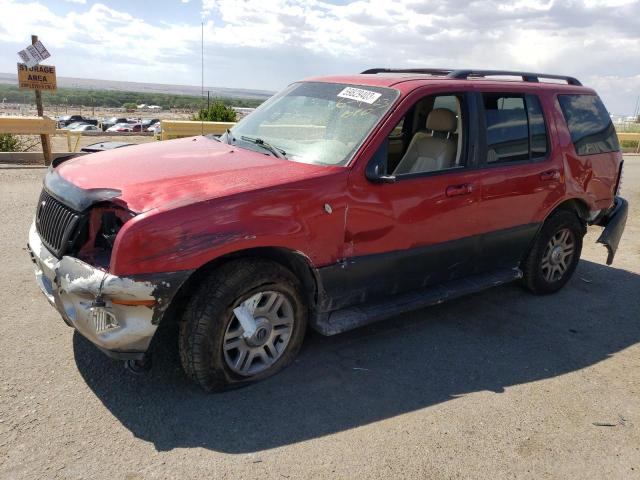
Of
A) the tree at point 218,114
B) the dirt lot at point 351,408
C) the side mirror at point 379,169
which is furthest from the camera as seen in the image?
the tree at point 218,114

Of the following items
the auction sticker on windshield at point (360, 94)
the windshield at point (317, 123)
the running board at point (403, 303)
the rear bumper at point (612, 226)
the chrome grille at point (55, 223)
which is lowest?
the running board at point (403, 303)

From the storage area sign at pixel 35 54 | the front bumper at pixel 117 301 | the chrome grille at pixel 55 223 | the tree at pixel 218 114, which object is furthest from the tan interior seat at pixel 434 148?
the tree at pixel 218 114

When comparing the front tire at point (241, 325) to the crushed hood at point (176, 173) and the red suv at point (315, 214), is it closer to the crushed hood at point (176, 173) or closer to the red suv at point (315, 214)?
the red suv at point (315, 214)

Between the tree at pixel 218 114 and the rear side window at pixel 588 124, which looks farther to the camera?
the tree at pixel 218 114

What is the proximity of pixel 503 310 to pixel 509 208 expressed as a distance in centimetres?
100

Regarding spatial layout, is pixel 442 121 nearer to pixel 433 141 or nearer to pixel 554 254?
pixel 433 141

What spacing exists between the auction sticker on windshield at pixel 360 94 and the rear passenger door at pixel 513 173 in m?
0.95

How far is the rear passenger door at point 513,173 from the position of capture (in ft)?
14.6

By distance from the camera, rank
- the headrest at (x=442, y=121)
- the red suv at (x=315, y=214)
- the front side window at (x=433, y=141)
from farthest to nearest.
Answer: the headrest at (x=442, y=121) → the front side window at (x=433, y=141) → the red suv at (x=315, y=214)

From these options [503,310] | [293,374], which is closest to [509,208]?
[503,310]

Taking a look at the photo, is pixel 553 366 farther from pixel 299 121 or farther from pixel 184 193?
pixel 184 193

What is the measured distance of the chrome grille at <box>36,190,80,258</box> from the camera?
3.19 m

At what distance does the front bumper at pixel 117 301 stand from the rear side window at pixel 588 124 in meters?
4.00

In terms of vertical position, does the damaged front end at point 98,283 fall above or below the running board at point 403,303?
above
